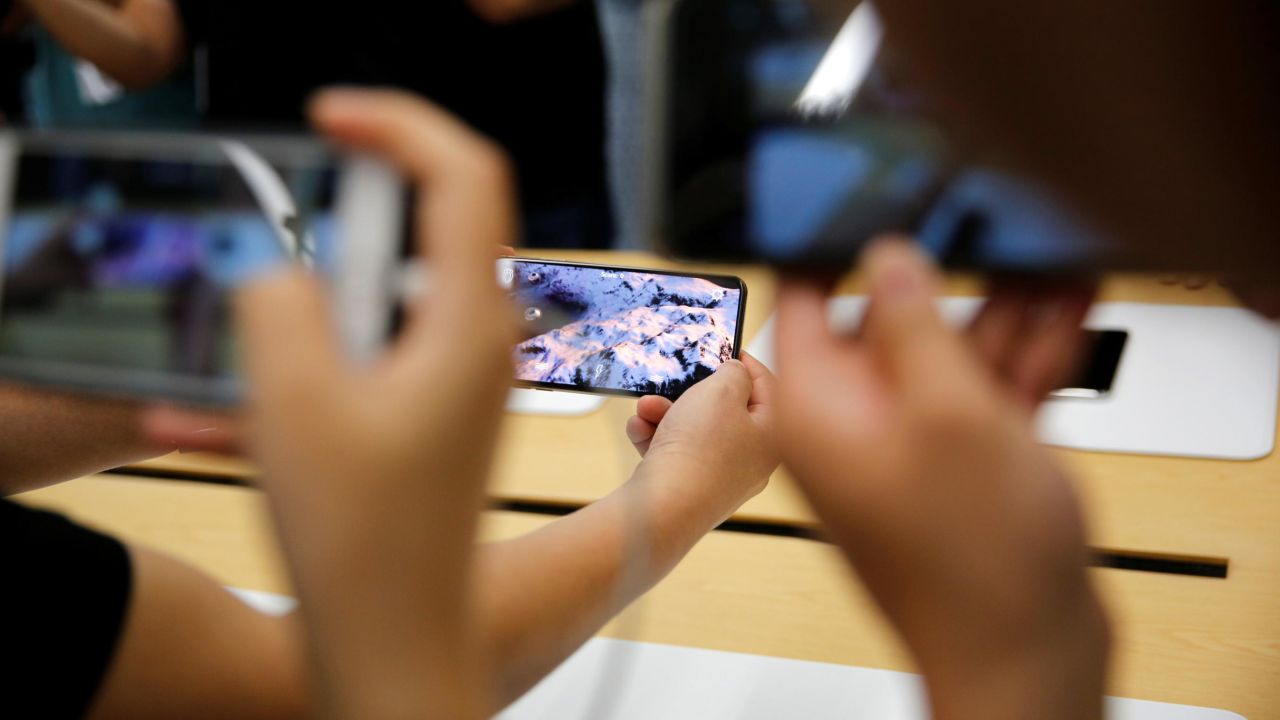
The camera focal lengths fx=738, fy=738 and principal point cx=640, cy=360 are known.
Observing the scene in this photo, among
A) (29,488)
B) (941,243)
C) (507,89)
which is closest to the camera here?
(941,243)

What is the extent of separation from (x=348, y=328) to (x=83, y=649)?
190 mm

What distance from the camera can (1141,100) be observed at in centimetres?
26

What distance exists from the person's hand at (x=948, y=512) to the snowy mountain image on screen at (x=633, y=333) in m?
0.31

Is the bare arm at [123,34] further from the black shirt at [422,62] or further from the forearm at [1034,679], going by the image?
the forearm at [1034,679]

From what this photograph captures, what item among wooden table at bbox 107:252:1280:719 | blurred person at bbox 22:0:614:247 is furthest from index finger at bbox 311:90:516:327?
blurred person at bbox 22:0:614:247

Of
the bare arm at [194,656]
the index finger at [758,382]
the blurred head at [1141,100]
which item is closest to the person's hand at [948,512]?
the blurred head at [1141,100]

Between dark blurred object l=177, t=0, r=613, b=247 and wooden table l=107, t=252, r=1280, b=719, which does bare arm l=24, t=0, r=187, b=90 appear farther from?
wooden table l=107, t=252, r=1280, b=719

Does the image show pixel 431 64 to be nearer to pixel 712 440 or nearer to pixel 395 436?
pixel 712 440

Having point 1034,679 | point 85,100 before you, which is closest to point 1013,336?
point 1034,679

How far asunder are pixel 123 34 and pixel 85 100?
0.18m

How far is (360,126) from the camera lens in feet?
0.58

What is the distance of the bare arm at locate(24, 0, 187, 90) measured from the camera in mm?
662

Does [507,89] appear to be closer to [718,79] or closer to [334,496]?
[718,79]

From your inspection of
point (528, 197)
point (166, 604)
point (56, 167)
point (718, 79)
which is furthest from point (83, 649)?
point (528, 197)
